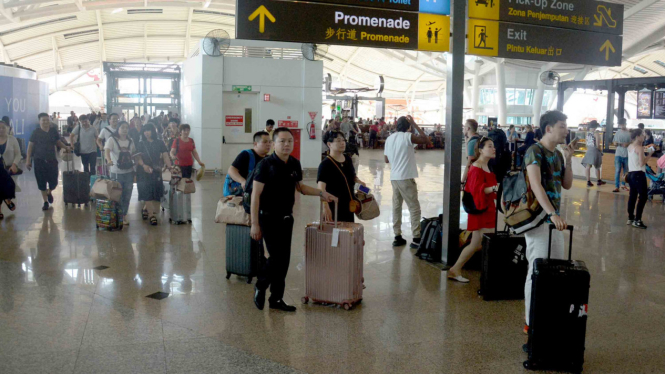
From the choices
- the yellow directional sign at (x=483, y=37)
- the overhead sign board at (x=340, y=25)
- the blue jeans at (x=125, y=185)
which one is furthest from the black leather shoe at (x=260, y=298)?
the blue jeans at (x=125, y=185)

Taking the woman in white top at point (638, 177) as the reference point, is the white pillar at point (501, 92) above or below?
above

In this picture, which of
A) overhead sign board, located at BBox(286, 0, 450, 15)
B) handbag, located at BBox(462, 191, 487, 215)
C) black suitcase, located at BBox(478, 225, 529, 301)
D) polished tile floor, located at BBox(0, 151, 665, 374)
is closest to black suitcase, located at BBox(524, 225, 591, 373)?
polished tile floor, located at BBox(0, 151, 665, 374)

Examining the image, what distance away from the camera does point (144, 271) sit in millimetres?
6344

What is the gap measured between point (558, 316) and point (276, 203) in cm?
226

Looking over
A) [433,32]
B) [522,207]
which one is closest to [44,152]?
[433,32]

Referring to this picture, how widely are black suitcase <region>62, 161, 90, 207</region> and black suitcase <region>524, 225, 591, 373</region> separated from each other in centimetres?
883

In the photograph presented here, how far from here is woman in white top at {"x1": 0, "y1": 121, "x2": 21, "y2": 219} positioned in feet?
30.5

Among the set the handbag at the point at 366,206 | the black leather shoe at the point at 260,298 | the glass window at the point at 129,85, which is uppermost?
the glass window at the point at 129,85

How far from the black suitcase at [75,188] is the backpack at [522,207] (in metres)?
8.38

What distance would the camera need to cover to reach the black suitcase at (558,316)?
391 cm

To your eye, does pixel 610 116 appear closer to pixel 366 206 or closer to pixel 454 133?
pixel 454 133

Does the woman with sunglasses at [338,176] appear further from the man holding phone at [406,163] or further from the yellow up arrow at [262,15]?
the man holding phone at [406,163]

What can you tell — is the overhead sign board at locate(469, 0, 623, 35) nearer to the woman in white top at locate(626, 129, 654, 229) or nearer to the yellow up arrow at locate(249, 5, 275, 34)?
the yellow up arrow at locate(249, 5, 275, 34)

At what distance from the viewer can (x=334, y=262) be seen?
5152mm
